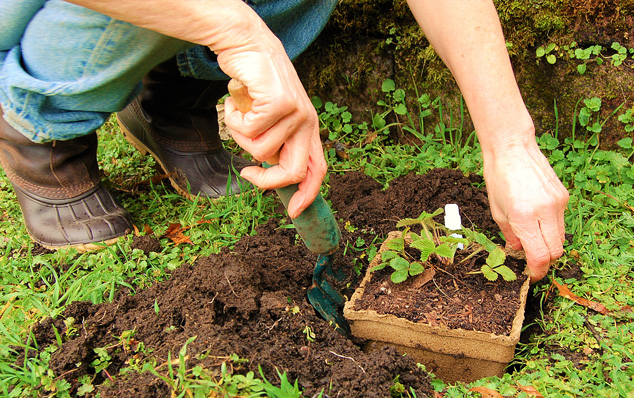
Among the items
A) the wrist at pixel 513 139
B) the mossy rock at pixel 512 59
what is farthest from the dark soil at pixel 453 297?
the mossy rock at pixel 512 59

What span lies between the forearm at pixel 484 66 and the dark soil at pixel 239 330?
0.69m

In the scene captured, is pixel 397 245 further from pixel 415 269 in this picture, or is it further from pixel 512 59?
pixel 512 59

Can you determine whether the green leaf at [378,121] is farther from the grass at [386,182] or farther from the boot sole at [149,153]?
the boot sole at [149,153]

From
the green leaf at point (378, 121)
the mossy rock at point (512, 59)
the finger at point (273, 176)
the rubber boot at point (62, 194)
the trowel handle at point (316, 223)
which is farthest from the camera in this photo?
the green leaf at point (378, 121)

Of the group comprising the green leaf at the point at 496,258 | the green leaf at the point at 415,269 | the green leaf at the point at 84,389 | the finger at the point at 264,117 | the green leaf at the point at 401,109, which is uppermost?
the finger at the point at 264,117

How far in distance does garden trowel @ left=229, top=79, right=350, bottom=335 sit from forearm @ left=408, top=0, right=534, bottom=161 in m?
0.60

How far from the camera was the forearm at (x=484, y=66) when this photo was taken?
1684mm

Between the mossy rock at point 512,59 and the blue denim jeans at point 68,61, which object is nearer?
the blue denim jeans at point 68,61

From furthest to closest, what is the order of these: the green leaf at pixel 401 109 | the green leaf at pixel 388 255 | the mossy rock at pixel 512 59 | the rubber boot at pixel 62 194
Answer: the green leaf at pixel 401 109
the mossy rock at pixel 512 59
the rubber boot at pixel 62 194
the green leaf at pixel 388 255

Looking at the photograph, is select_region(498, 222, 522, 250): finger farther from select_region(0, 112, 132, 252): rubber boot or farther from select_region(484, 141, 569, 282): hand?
select_region(0, 112, 132, 252): rubber boot

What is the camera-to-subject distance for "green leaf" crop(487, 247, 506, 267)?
74.7 inches

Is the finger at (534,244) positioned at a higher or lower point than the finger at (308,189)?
lower

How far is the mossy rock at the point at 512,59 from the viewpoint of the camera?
2588 mm

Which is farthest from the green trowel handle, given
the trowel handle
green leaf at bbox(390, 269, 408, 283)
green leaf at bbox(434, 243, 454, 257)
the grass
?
A: the grass
